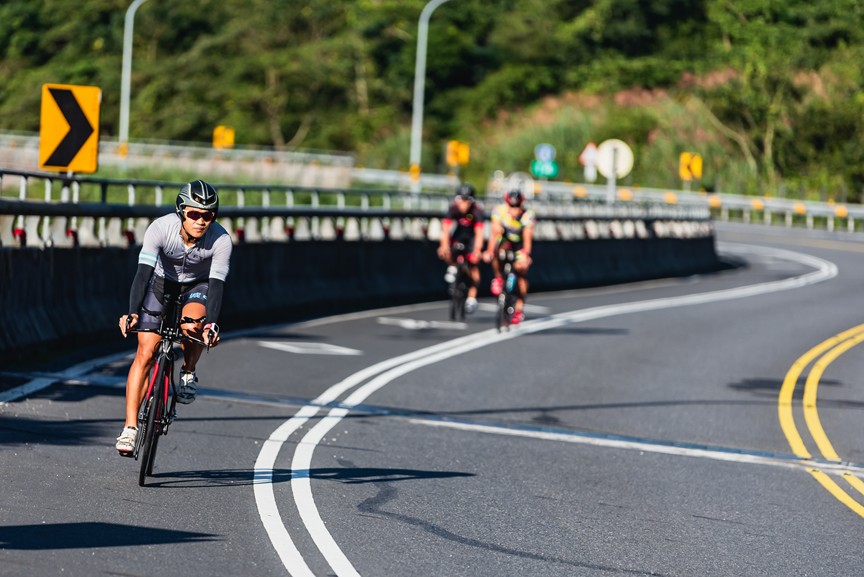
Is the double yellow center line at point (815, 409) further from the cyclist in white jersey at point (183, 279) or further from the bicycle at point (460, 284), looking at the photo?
the bicycle at point (460, 284)

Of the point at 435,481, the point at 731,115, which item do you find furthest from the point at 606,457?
the point at 731,115

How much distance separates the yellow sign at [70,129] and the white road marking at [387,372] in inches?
150

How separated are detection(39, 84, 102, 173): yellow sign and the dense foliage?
213 ft

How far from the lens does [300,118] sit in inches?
3784

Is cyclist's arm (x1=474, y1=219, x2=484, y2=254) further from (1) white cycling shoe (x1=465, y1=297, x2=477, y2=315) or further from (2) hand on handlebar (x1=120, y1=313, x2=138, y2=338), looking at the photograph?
(2) hand on handlebar (x1=120, y1=313, x2=138, y2=338)

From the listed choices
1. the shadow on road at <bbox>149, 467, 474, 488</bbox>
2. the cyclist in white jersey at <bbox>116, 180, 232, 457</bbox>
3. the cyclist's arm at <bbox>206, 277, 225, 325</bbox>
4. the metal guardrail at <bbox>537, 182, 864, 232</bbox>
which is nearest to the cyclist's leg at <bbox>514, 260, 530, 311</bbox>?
the shadow on road at <bbox>149, 467, 474, 488</bbox>

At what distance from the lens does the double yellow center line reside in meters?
11.2

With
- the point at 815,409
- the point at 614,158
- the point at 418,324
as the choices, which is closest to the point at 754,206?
the point at 614,158

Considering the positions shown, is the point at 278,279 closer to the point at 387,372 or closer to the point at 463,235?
the point at 463,235

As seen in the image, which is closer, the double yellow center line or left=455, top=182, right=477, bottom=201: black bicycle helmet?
the double yellow center line

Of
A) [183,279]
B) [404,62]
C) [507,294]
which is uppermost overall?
[404,62]

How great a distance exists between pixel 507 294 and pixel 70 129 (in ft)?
19.2

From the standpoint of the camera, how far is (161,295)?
9.63 m

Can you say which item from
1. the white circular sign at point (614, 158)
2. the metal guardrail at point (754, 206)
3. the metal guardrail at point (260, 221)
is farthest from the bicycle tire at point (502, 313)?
the metal guardrail at point (754, 206)
